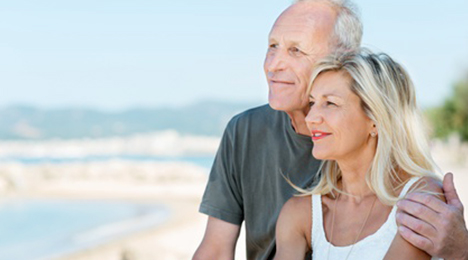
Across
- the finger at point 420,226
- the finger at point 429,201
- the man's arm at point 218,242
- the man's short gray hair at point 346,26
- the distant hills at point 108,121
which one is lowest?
the distant hills at point 108,121

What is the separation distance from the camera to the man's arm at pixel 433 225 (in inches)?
83.0

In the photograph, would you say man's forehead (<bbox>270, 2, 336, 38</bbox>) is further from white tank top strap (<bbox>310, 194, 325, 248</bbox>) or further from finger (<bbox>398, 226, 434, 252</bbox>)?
finger (<bbox>398, 226, 434, 252</bbox>)

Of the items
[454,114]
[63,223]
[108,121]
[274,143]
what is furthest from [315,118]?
[108,121]

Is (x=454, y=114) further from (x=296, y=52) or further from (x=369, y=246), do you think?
(x=369, y=246)

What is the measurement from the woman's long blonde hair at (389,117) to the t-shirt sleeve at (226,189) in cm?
80

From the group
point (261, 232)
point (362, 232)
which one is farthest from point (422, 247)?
point (261, 232)

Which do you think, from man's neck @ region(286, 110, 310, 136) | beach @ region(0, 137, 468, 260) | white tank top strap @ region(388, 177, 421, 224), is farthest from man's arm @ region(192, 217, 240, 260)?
beach @ region(0, 137, 468, 260)

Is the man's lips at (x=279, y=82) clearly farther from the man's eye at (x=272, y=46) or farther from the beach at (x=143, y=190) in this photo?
the beach at (x=143, y=190)

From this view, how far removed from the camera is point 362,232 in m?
2.25

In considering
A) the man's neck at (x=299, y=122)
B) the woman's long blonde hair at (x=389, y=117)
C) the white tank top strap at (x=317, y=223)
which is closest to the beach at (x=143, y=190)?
the man's neck at (x=299, y=122)

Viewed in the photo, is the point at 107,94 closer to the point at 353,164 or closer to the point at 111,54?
the point at 111,54

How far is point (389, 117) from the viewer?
2.25 m

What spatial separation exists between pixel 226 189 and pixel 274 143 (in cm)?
28

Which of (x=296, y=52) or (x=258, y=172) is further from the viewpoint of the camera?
(x=258, y=172)
